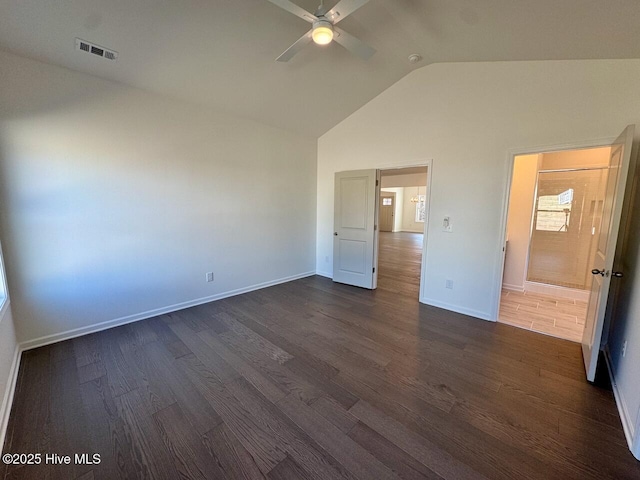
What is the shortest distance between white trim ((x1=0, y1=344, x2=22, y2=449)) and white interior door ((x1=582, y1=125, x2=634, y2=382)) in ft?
13.5

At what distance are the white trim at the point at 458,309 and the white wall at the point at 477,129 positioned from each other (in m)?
0.01

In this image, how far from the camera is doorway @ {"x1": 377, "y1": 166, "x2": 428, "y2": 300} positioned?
4750 millimetres

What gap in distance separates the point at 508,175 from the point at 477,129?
0.67 meters

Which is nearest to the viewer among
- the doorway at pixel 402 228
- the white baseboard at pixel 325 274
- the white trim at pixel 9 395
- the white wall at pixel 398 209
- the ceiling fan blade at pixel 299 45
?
the white trim at pixel 9 395

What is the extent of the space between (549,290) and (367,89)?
14.1ft

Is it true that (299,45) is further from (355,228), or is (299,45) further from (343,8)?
(355,228)

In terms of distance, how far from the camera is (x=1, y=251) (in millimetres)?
2252

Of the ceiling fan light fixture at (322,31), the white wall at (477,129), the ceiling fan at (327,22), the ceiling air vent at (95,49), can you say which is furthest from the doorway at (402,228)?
the ceiling air vent at (95,49)

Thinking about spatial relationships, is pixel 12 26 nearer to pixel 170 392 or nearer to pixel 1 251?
pixel 1 251

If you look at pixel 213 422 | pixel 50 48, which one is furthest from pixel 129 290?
pixel 50 48

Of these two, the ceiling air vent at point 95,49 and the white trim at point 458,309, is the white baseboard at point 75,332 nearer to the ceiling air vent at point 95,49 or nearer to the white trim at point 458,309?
the white trim at point 458,309

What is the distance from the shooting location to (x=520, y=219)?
14.5 ft

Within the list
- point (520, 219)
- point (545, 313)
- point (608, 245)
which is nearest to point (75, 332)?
point (608, 245)

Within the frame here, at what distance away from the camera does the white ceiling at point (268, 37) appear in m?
1.95
